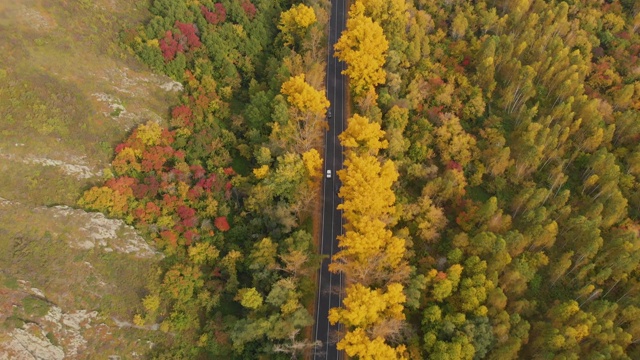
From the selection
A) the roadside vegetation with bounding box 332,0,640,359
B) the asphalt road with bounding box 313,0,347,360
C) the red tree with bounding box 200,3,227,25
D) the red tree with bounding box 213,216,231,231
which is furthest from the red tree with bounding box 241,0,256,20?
the red tree with bounding box 213,216,231,231

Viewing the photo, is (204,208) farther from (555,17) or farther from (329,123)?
(555,17)

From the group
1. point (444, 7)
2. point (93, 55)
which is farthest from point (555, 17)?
point (93, 55)

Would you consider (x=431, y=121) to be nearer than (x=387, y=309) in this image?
No

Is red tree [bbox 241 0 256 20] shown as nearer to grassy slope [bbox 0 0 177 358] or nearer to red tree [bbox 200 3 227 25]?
red tree [bbox 200 3 227 25]

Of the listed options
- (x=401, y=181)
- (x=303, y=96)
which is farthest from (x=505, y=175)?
(x=303, y=96)

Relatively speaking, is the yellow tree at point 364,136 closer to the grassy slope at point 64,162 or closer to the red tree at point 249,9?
the grassy slope at point 64,162

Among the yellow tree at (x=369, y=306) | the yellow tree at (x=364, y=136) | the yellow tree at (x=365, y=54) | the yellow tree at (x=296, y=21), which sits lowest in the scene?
the yellow tree at (x=369, y=306)

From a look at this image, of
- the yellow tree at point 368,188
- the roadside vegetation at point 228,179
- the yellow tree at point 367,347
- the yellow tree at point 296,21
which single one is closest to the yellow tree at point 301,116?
the roadside vegetation at point 228,179
